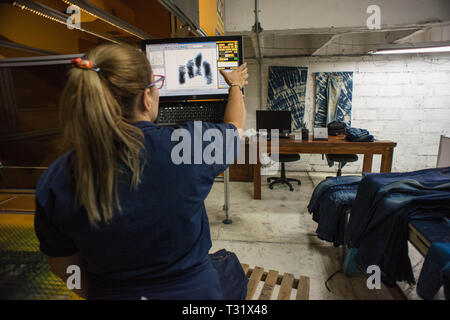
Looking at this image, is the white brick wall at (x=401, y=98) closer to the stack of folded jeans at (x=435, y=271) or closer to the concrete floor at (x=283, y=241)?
the concrete floor at (x=283, y=241)

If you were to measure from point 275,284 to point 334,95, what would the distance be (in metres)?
4.86

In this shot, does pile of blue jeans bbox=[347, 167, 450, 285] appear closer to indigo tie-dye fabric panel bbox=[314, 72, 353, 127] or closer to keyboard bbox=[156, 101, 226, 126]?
keyboard bbox=[156, 101, 226, 126]

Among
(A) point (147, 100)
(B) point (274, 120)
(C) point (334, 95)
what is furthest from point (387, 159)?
(A) point (147, 100)

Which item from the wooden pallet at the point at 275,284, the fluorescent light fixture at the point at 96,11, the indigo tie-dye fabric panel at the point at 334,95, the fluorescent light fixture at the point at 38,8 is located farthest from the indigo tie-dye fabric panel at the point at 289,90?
the fluorescent light fixture at the point at 38,8

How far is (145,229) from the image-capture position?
69cm

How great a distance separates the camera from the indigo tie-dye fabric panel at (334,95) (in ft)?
17.4

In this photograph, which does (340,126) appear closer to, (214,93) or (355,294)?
(355,294)

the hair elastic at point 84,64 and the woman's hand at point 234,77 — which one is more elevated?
the woman's hand at point 234,77

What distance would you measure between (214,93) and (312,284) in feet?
5.33

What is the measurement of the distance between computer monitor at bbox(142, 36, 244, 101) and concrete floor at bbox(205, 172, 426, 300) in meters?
1.54

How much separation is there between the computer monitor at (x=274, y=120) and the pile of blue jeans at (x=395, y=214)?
256cm

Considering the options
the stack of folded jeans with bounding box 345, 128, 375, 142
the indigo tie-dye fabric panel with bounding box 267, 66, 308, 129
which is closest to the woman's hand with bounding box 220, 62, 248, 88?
the stack of folded jeans with bounding box 345, 128, 375, 142

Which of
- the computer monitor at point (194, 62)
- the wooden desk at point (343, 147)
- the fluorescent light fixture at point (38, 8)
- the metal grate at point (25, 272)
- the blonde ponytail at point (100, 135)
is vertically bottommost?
the metal grate at point (25, 272)

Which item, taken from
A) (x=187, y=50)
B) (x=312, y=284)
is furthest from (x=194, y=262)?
(x=312, y=284)
